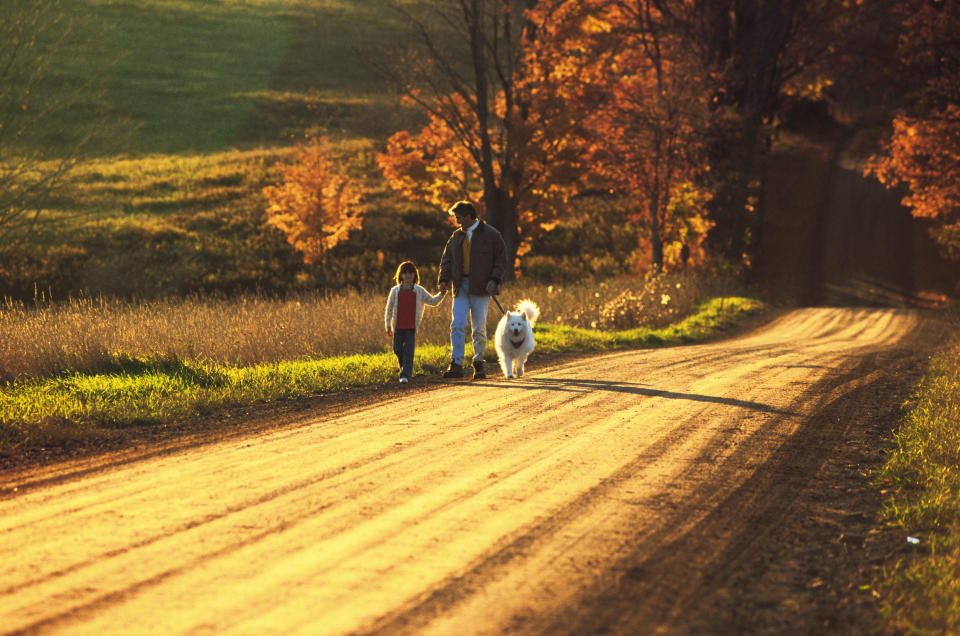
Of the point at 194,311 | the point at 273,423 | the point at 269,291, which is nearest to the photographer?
the point at 273,423

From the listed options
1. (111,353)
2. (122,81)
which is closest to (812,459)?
(111,353)

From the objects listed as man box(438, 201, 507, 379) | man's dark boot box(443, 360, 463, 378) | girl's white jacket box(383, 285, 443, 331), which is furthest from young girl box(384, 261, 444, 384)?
man's dark boot box(443, 360, 463, 378)

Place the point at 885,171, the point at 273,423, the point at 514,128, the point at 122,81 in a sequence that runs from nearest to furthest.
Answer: the point at 273,423
the point at 514,128
the point at 885,171
the point at 122,81

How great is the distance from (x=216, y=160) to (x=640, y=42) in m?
39.0

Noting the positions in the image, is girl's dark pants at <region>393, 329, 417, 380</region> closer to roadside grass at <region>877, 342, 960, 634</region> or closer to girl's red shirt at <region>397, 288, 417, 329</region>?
girl's red shirt at <region>397, 288, 417, 329</region>

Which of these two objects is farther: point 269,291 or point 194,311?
point 269,291

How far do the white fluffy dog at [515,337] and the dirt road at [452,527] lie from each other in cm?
253

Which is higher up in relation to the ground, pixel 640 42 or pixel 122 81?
pixel 122 81

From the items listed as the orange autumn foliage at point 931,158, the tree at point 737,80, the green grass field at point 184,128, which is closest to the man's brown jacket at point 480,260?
the green grass field at point 184,128

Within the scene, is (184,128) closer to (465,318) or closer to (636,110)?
(636,110)

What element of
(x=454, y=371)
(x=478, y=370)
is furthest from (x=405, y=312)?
(x=478, y=370)

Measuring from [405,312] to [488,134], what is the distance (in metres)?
22.0

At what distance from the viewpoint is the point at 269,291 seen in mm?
42906

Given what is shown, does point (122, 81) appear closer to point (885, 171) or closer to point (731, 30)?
point (731, 30)
